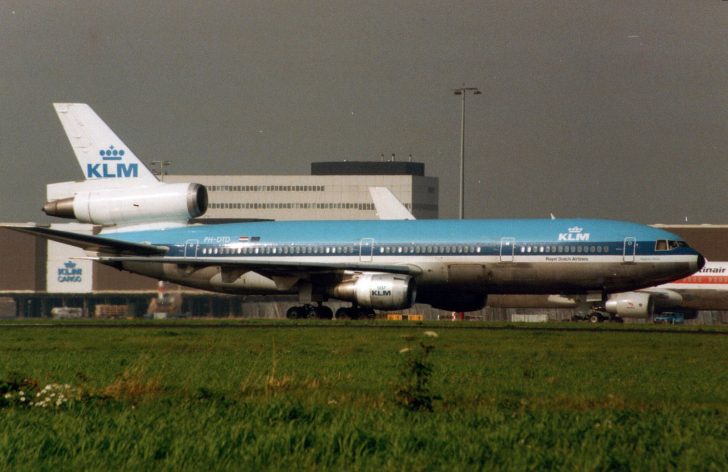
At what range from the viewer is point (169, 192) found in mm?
56156

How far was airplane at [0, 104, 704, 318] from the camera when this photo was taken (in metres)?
48.1

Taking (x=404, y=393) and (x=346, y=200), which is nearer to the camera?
(x=404, y=393)

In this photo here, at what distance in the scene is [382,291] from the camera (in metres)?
48.4

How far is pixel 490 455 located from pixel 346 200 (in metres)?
167

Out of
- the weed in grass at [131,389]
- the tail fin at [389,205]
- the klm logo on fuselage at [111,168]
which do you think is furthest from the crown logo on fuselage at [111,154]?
the weed in grass at [131,389]

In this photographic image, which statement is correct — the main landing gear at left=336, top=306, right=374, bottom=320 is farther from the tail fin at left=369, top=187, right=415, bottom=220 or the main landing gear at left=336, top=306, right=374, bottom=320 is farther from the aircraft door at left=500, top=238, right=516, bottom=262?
the tail fin at left=369, top=187, right=415, bottom=220

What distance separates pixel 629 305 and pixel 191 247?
2536 centimetres

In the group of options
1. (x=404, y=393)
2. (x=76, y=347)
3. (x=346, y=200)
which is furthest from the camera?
(x=346, y=200)

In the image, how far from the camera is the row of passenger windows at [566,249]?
157ft

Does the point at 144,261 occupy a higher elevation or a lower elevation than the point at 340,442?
higher

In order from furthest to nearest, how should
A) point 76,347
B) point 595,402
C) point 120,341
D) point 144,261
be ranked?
point 144,261 → point 120,341 → point 76,347 → point 595,402

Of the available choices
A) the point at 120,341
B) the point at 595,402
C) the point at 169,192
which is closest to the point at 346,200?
the point at 169,192

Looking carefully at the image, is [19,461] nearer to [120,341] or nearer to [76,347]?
[76,347]

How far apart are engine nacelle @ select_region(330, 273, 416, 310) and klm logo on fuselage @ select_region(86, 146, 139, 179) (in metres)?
13.3
